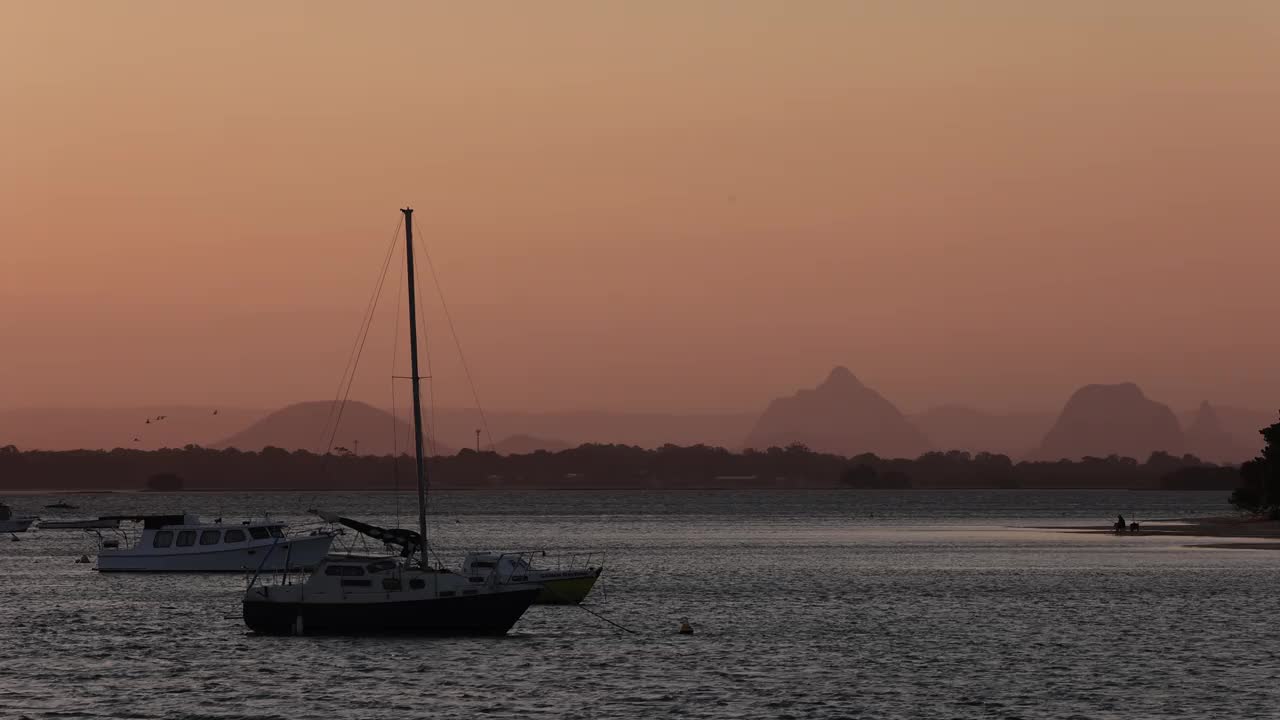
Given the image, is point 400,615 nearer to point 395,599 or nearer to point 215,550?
point 395,599

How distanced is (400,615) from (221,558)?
186ft

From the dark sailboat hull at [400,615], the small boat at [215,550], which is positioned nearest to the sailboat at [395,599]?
the dark sailboat hull at [400,615]

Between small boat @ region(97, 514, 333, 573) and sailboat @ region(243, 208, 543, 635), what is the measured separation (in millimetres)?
45693

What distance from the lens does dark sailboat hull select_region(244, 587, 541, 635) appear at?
7188cm

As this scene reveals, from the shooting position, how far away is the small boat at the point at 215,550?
4764 inches

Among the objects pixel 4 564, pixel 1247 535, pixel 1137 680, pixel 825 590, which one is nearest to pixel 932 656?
pixel 1137 680

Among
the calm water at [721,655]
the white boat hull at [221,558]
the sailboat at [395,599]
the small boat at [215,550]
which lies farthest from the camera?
the small boat at [215,550]

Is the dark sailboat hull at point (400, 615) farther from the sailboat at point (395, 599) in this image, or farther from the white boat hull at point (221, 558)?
the white boat hull at point (221, 558)

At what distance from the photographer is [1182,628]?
263ft

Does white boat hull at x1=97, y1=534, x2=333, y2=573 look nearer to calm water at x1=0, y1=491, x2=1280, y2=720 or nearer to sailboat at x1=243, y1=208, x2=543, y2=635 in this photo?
calm water at x1=0, y1=491, x2=1280, y2=720

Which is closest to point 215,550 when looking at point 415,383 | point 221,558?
point 221,558

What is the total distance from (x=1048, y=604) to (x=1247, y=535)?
3468 inches

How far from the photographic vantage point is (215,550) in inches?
4926

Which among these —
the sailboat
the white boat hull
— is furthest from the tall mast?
the white boat hull
